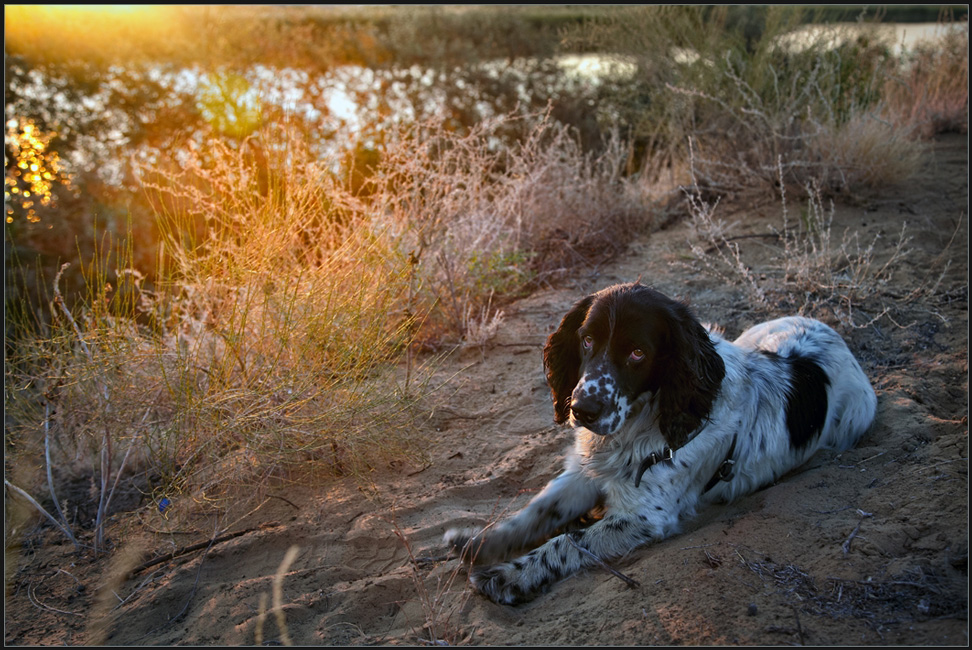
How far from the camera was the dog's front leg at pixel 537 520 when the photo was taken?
3.17 m

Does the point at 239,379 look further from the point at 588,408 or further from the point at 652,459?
the point at 652,459

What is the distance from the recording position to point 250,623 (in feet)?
9.14

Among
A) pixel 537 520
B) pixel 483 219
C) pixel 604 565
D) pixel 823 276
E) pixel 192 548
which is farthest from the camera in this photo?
pixel 483 219

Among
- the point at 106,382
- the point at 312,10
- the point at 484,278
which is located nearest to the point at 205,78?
the point at 312,10

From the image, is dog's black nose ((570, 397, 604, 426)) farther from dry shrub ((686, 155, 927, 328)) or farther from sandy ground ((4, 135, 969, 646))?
dry shrub ((686, 155, 927, 328))

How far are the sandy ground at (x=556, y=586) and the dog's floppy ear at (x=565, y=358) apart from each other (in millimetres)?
475

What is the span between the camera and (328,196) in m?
4.67

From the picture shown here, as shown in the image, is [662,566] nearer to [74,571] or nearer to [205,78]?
[74,571]

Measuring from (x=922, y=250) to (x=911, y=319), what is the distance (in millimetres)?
1075

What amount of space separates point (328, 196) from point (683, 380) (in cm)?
267

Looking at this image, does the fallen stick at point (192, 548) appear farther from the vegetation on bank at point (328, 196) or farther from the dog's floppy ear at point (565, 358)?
the dog's floppy ear at point (565, 358)

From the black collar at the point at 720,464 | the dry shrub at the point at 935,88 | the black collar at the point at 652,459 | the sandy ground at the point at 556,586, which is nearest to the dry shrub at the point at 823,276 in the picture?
the sandy ground at the point at 556,586

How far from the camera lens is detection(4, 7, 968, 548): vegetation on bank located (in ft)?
Answer: 12.5

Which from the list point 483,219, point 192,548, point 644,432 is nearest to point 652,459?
point 644,432
